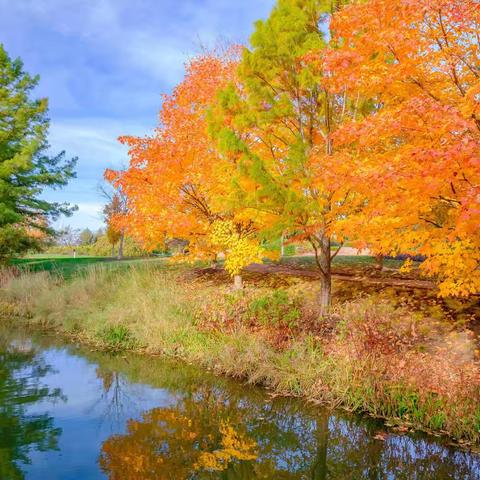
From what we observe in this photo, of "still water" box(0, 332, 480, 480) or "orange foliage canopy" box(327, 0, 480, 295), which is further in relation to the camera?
"orange foliage canopy" box(327, 0, 480, 295)

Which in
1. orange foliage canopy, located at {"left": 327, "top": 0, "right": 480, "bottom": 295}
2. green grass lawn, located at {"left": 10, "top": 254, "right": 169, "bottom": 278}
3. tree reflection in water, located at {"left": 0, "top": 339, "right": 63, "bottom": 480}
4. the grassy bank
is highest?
orange foliage canopy, located at {"left": 327, "top": 0, "right": 480, "bottom": 295}

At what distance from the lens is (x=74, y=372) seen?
11609 millimetres

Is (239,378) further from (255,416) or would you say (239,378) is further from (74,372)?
(74,372)

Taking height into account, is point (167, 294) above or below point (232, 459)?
above

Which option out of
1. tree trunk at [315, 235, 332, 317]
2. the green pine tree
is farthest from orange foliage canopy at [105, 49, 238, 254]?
tree trunk at [315, 235, 332, 317]

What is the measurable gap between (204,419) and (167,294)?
22.4ft

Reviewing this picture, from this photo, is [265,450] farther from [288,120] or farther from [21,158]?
[21,158]

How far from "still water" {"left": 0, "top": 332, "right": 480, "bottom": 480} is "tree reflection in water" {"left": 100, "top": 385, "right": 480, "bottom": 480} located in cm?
2

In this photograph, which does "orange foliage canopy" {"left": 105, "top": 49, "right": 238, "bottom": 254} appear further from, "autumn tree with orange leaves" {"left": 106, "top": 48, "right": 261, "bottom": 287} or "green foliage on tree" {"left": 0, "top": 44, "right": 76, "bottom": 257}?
"green foliage on tree" {"left": 0, "top": 44, "right": 76, "bottom": 257}

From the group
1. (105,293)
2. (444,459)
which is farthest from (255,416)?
(105,293)

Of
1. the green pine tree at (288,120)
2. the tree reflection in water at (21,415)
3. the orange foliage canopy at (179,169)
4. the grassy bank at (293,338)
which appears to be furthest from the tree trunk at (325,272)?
the tree reflection in water at (21,415)

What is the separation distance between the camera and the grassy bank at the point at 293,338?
8.19 m

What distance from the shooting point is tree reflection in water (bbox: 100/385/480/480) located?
21.3 feet

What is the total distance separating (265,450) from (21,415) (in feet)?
14.8
